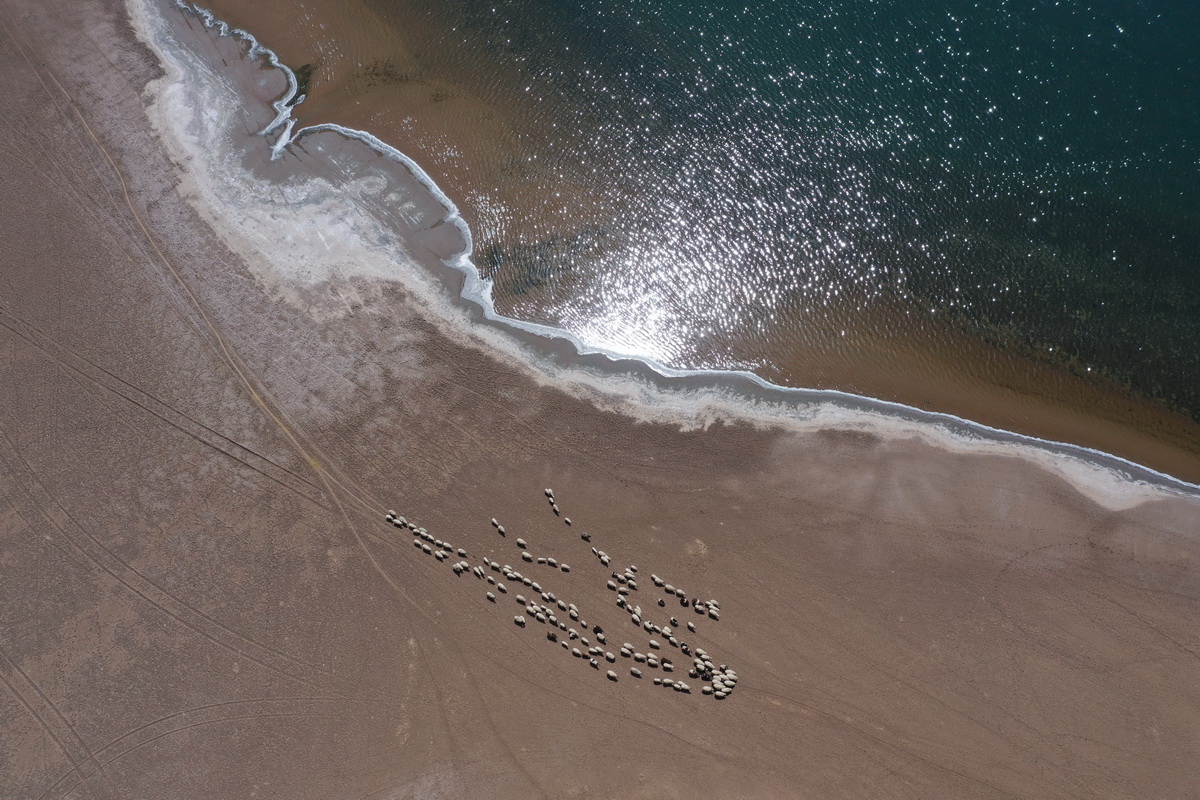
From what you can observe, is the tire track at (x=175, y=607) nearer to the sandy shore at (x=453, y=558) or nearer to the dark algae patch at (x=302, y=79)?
the sandy shore at (x=453, y=558)

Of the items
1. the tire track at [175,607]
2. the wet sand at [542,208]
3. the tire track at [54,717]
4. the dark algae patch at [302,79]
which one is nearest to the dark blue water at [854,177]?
the wet sand at [542,208]

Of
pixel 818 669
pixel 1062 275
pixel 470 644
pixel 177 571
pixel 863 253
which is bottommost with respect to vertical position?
pixel 177 571

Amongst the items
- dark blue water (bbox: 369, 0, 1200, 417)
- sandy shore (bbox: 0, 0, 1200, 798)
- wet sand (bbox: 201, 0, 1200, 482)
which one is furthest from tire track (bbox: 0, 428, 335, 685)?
dark blue water (bbox: 369, 0, 1200, 417)

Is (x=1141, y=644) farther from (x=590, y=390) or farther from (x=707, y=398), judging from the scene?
(x=590, y=390)

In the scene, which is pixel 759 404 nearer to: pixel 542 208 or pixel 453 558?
pixel 542 208

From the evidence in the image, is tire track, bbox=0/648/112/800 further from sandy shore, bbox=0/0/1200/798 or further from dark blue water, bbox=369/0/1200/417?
dark blue water, bbox=369/0/1200/417

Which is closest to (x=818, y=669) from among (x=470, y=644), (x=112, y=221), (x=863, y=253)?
(x=470, y=644)

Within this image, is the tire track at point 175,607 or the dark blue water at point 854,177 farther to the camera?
the dark blue water at point 854,177
